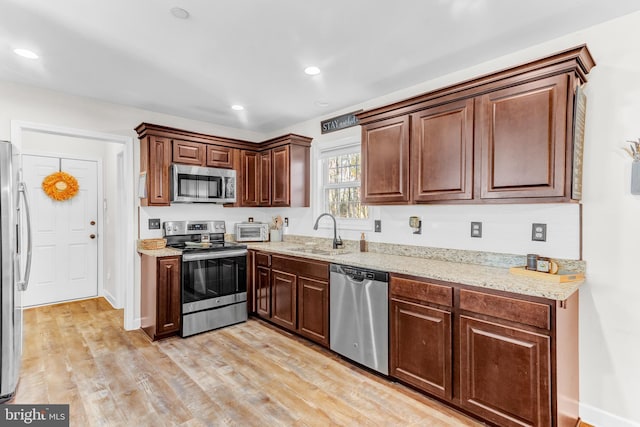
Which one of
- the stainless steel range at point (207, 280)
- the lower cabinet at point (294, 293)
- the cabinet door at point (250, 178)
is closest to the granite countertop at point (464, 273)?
the lower cabinet at point (294, 293)

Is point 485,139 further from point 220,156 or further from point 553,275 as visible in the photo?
point 220,156

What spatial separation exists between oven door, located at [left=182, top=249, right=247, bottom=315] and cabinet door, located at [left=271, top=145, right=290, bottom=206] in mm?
802

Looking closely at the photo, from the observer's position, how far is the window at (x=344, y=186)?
3693 mm

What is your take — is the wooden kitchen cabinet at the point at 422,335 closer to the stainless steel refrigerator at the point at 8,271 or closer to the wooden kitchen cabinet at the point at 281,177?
the wooden kitchen cabinet at the point at 281,177

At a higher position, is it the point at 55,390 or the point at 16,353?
the point at 16,353

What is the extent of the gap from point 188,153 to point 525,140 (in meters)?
3.40

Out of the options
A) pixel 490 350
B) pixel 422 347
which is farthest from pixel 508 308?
pixel 422 347

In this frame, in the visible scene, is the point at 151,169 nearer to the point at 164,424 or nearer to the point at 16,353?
the point at 16,353

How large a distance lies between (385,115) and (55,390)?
337 cm

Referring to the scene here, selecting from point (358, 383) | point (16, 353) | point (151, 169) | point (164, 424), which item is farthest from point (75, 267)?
point (358, 383)

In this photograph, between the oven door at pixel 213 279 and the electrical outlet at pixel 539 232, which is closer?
the electrical outlet at pixel 539 232

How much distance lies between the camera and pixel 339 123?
3795 mm

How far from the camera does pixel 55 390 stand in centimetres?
238

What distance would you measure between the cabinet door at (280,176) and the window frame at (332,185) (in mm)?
386
